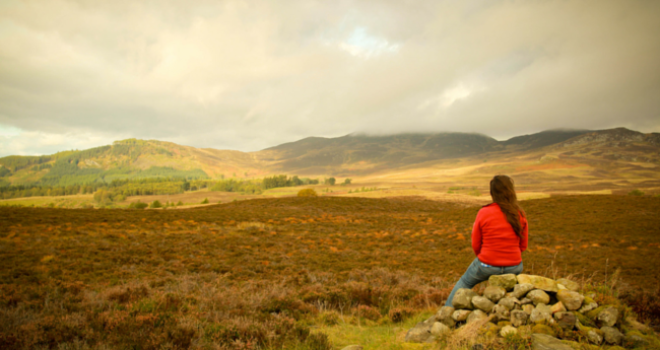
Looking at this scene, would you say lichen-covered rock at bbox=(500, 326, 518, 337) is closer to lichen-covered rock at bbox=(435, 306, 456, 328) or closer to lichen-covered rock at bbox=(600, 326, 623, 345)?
lichen-covered rock at bbox=(435, 306, 456, 328)

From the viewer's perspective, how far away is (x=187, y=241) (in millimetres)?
15336

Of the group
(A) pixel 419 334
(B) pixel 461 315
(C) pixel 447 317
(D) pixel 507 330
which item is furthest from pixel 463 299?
(A) pixel 419 334

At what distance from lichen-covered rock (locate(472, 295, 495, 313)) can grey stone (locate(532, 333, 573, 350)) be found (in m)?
0.70

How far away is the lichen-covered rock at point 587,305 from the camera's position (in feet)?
12.2

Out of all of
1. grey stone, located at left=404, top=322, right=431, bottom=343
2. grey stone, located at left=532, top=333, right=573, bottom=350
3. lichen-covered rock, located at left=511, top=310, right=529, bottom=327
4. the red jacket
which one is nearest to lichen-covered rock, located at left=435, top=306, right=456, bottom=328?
grey stone, located at left=404, top=322, right=431, bottom=343

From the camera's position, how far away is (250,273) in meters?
10.6

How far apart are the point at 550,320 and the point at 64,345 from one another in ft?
23.1

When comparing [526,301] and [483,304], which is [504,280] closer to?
[526,301]

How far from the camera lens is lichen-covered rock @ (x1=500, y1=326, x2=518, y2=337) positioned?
3.67 meters

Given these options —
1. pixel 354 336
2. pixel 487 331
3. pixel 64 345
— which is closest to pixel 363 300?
pixel 354 336

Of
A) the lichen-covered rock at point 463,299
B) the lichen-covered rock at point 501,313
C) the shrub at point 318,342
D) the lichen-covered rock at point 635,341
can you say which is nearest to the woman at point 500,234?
the lichen-covered rock at point 463,299

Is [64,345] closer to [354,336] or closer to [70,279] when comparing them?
[354,336]

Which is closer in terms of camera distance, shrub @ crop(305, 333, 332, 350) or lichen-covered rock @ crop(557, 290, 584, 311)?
lichen-covered rock @ crop(557, 290, 584, 311)

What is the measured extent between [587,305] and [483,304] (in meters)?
1.29
